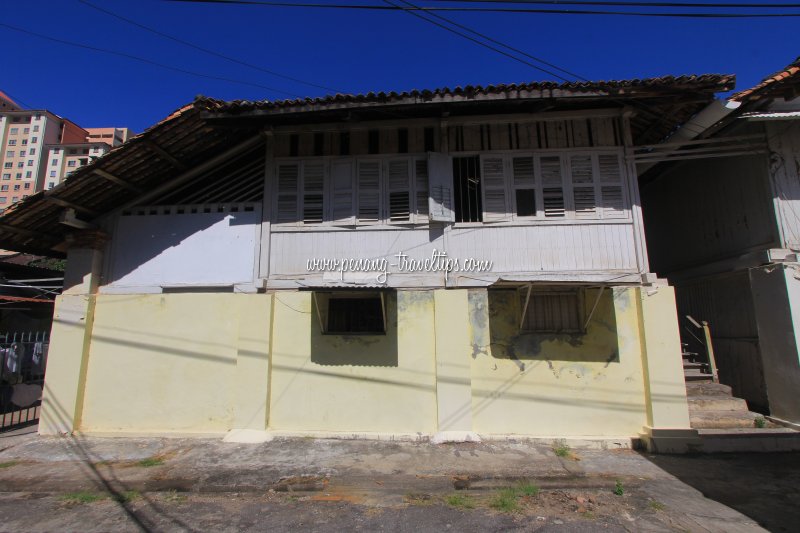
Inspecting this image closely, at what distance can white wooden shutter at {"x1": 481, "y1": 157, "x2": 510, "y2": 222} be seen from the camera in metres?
7.93

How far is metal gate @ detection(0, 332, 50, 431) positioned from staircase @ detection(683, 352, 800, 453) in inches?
503

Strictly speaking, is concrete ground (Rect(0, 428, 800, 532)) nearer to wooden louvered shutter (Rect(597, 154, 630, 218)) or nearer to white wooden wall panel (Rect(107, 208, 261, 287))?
white wooden wall panel (Rect(107, 208, 261, 287))

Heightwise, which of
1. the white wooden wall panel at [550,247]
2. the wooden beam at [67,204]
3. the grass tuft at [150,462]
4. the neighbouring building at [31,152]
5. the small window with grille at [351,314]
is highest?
the neighbouring building at [31,152]

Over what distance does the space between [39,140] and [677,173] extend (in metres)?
98.5

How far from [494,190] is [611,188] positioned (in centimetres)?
215

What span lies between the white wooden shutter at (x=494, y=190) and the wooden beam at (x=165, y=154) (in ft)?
19.2

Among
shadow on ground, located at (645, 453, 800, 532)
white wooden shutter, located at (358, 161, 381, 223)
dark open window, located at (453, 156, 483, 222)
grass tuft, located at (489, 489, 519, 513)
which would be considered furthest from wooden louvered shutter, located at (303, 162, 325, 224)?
shadow on ground, located at (645, 453, 800, 532)

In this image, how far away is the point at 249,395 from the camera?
24.7 feet

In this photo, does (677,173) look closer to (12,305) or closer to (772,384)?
(772,384)

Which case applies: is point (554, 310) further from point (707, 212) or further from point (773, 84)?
point (773, 84)

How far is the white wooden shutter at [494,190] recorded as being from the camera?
26.0ft

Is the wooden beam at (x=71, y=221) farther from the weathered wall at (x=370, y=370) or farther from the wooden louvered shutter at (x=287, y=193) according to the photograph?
the wooden louvered shutter at (x=287, y=193)

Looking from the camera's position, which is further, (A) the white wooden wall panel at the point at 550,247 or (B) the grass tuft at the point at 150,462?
(A) the white wooden wall panel at the point at 550,247

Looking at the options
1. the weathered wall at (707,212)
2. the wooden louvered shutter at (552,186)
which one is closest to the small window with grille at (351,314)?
the wooden louvered shutter at (552,186)
